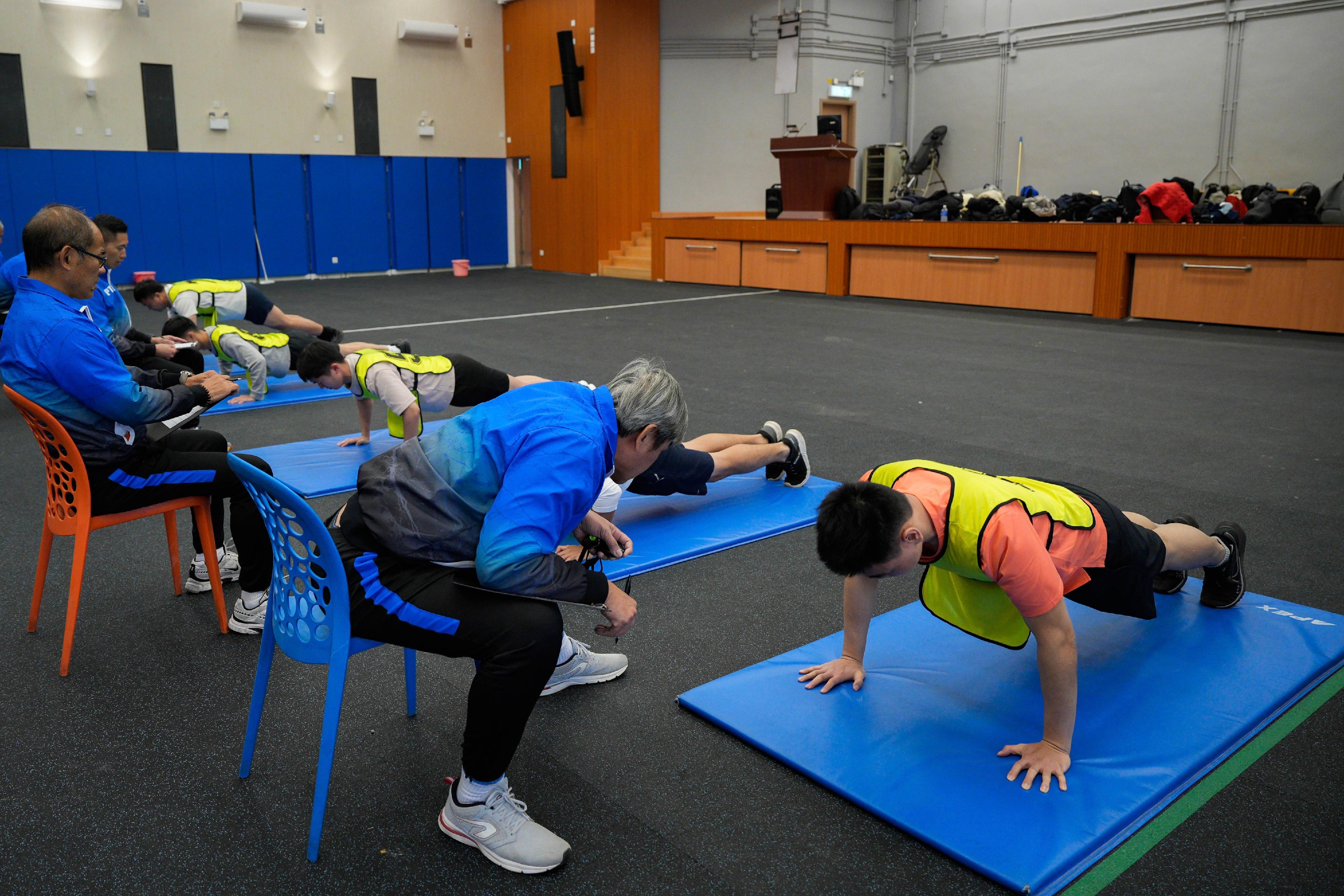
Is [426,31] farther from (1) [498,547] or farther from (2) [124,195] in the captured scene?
(1) [498,547]

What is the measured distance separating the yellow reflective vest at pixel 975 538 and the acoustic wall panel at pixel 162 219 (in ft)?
45.4

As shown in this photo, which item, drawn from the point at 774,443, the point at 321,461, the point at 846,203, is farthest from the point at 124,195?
the point at 774,443

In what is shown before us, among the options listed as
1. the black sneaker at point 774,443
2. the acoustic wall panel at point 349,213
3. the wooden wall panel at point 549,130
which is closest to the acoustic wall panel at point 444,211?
the acoustic wall panel at point 349,213

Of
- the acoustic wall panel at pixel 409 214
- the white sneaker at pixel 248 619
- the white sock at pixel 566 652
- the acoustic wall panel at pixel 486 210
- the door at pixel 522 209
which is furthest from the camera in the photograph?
the door at pixel 522 209

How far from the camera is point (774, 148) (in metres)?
11.9

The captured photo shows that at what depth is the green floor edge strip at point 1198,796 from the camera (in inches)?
66.4

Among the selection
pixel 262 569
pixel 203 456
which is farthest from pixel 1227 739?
pixel 203 456

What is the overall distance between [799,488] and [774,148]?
8.81 m

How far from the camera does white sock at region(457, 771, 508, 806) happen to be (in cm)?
175

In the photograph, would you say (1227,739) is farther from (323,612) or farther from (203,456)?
(203,456)

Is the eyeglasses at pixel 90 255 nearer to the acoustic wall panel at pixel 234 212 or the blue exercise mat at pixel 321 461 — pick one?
the blue exercise mat at pixel 321 461

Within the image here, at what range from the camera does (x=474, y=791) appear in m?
1.75

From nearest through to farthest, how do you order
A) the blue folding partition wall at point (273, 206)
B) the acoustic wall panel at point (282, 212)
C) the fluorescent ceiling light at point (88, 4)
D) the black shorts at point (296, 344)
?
the black shorts at point (296, 344), the fluorescent ceiling light at point (88, 4), the blue folding partition wall at point (273, 206), the acoustic wall panel at point (282, 212)

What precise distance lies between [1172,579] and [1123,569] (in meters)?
→ 0.69
